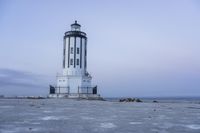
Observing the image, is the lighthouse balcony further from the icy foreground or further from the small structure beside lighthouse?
the icy foreground

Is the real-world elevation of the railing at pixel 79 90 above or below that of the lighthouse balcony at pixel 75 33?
below

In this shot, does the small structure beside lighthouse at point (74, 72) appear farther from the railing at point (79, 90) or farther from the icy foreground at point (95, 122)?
the icy foreground at point (95, 122)

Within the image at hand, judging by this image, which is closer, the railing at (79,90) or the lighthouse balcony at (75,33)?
the railing at (79,90)

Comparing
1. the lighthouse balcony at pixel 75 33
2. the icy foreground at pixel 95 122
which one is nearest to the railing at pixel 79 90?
the lighthouse balcony at pixel 75 33

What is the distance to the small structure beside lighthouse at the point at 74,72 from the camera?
200 feet

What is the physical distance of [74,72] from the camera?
61219 millimetres

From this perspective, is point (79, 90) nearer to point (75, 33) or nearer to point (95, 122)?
point (75, 33)

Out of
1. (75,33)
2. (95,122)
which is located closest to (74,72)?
(75,33)

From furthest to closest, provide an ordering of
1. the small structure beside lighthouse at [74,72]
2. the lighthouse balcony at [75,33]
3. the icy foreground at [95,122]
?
the lighthouse balcony at [75,33] → the small structure beside lighthouse at [74,72] → the icy foreground at [95,122]

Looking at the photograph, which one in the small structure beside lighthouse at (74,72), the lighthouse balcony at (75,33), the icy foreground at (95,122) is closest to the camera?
the icy foreground at (95,122)

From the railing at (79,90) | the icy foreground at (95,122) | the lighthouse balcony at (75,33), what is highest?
the lighthouse balcony at (75,33)

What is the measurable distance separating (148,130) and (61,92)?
50.8 m

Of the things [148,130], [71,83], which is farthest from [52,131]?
[71,83]

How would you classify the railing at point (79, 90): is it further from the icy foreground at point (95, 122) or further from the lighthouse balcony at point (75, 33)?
the icy foreground at point (95, 122)
